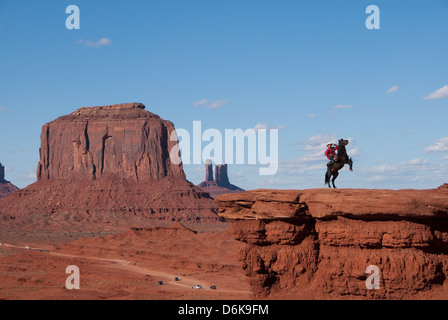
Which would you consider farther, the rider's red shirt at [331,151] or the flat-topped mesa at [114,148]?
the flat-topped mesa at [114,148]

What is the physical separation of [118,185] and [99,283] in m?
93.2

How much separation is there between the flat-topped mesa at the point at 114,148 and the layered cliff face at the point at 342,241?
118090 millimetres

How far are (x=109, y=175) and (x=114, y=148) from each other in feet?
22.2

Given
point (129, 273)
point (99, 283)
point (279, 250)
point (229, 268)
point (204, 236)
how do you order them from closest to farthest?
point (279, 250) → point (99, 283) → point (129, 273) → point (229, 268) → point (204, 236)

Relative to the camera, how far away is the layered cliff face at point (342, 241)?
20.0 m

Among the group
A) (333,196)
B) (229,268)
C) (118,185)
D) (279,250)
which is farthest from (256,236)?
(118,185)

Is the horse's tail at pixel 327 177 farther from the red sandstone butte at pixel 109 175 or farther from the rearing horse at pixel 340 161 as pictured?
the red sandstone butte at pixel 109 175

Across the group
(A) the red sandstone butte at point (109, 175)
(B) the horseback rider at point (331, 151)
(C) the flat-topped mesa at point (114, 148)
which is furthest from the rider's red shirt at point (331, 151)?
(C) the flat-topped mesa at point (114, 148)

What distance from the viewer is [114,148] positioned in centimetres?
14362

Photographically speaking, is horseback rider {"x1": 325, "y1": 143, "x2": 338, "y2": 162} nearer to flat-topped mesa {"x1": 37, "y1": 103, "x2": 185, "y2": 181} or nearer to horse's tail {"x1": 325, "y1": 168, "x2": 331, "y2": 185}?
horse's tail {"x1": 325, "y1": 168, "x2": 331, "y2": 185}

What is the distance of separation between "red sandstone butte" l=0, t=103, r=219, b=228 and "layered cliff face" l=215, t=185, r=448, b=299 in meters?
101

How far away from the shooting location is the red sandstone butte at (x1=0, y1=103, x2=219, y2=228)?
420 ft
